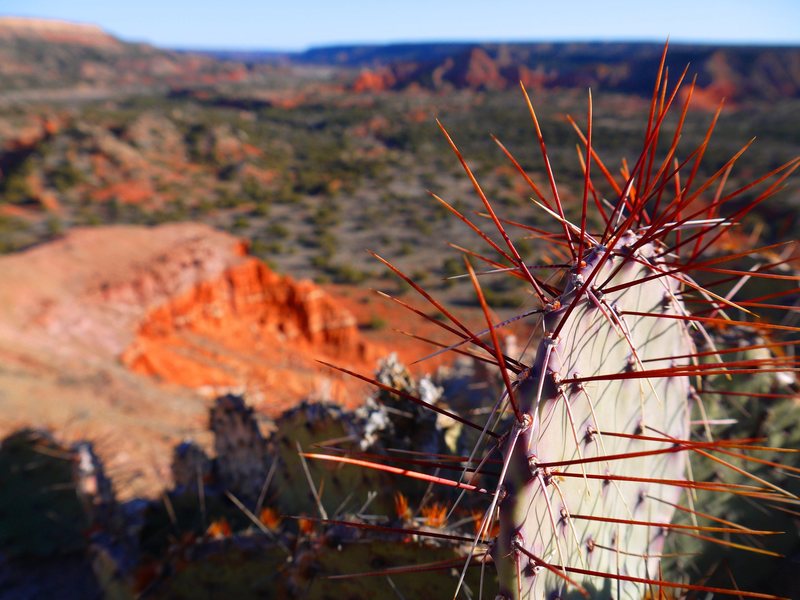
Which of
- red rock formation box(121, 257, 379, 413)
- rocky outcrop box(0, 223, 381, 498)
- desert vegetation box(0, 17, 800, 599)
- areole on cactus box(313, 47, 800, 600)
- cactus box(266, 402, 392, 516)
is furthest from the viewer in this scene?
red rock formation box(121, 257, 379, 413)

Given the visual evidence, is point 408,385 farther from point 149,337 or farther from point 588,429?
point 149,337

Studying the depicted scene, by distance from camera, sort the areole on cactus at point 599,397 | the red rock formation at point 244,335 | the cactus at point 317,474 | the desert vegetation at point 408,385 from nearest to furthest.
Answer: the areole on cactus at point 599,397
the desert vegetation at point 408,385
the cactus at point 317,474
the red rock formation at point 244,335

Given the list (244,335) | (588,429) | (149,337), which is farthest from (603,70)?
(588,429)

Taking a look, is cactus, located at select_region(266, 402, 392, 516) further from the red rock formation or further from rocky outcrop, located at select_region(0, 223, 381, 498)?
the red rock formation

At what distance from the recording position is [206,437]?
708 cm

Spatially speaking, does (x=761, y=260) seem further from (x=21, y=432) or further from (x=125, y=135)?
(x=125, y=135)

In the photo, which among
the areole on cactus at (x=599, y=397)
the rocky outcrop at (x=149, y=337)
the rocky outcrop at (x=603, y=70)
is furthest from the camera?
the rocky outcrop at (x=603, y=70)

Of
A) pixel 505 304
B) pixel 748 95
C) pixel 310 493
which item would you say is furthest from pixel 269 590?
pixel 748 95

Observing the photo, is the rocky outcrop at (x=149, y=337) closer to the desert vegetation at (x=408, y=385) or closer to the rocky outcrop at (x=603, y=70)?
the desert vegetation at (x=408, y=385)

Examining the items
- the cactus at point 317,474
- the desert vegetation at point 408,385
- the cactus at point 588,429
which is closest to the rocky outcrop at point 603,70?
the desert vegetation at point 408,385

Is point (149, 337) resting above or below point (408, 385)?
above

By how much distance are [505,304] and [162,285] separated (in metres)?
8.81

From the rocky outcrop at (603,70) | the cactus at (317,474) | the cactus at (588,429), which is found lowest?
the cactus at (317,474)

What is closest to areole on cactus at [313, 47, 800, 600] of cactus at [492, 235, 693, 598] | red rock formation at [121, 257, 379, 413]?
cactus at [492, 235, 693, 598]
